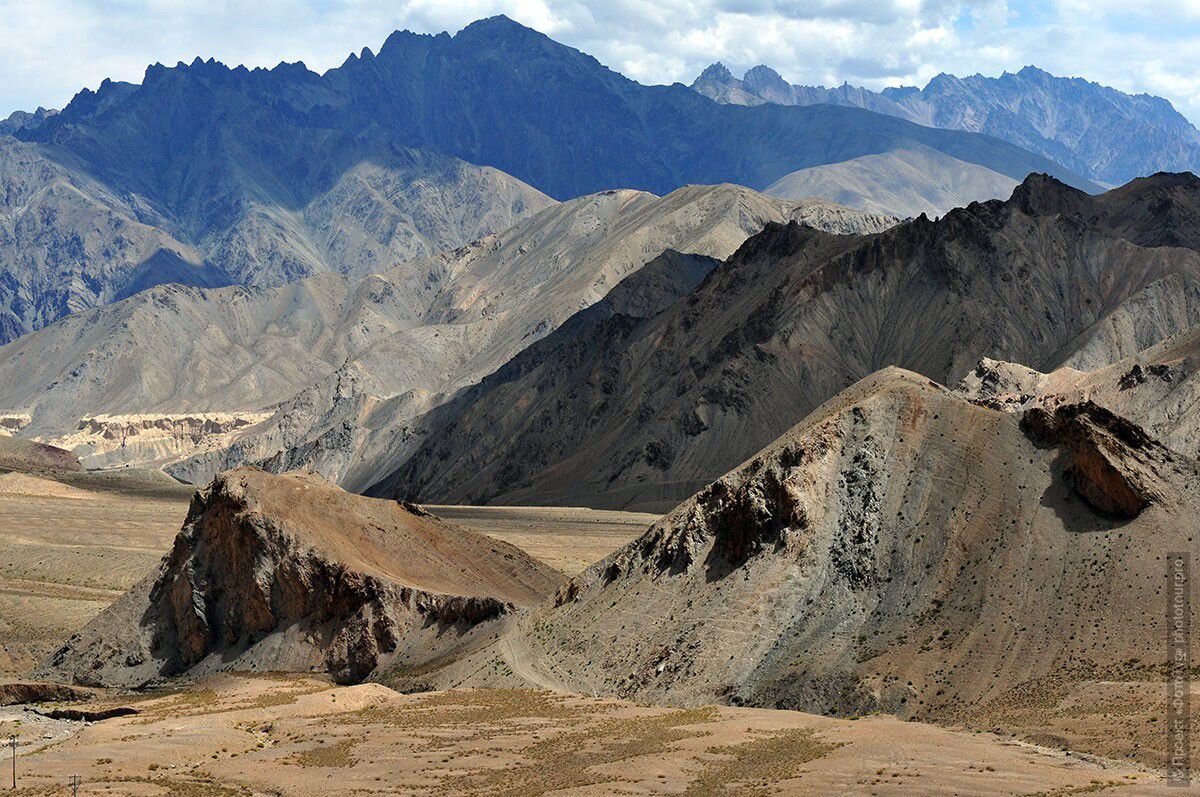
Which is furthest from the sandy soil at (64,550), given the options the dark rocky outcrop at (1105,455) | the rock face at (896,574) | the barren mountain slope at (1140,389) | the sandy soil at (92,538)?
the barren mountain slope at (1140,389)

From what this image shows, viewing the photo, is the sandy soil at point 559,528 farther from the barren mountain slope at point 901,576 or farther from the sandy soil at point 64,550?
the barren mountain slope at point 901,576

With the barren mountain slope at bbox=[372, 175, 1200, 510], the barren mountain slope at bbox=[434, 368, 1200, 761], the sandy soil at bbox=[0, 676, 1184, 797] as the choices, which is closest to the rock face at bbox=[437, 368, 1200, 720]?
the barren mountain slope at bbox=[434, 368, 1200, 761]

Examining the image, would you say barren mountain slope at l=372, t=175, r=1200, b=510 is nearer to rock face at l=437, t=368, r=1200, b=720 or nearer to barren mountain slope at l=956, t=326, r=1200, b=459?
barren mountain slope at l=956, t=326, r=1200, b=459

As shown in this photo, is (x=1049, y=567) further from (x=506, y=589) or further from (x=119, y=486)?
(x=119, y=486)

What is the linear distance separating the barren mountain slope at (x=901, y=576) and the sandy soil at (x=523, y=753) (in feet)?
13.2

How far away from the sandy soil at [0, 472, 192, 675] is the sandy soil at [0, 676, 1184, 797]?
2621 centimetres

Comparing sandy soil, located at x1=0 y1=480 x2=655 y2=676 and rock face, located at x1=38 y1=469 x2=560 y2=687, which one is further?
sandy soil, located at x1=0 y1=480 x2=655 y2=676

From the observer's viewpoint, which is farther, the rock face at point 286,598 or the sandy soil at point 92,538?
the sandy soil at point 92,538

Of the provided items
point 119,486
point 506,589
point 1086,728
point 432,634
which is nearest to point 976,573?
point 1086,728

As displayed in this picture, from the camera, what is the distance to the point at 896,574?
67938 mm

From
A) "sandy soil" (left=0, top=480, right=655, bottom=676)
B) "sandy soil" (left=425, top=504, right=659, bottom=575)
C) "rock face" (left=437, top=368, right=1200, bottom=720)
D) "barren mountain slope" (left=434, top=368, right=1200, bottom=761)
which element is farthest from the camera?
"sandy soil" (left=425, top=504, right=659, bottom=575)

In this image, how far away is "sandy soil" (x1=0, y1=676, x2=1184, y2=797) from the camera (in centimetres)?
4656

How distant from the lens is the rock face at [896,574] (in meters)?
60.9

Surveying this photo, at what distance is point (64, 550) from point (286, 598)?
121 ft
